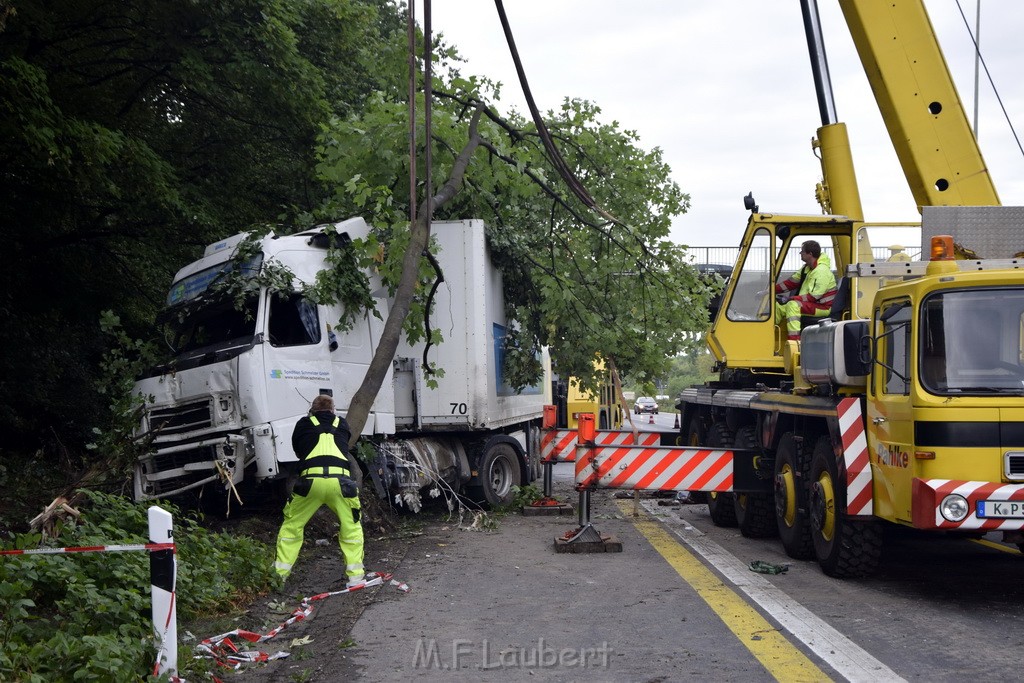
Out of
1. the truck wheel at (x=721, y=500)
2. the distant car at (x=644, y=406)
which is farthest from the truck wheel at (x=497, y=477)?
the distant car at (x=644, y=406)

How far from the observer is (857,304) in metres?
9.59

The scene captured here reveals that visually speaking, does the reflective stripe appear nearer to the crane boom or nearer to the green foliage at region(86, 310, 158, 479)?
the green foliage at region(86, 310, 158, 479)

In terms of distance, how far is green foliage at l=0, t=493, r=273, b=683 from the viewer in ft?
17.9

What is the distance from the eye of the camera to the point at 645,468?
10703mm

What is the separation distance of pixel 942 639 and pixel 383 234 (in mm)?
8471

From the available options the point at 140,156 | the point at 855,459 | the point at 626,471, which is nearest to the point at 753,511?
the point at 626,471

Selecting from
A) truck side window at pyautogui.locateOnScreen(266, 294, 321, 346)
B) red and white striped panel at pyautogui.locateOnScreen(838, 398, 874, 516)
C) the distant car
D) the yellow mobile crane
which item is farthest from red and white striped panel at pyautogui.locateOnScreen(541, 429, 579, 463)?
the distant car

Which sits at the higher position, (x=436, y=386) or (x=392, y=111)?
(x=392, y=111)

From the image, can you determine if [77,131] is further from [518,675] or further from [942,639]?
[942,639]

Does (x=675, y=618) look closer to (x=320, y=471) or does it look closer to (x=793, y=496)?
(x=793, y=496)

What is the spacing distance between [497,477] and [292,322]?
4476 mm

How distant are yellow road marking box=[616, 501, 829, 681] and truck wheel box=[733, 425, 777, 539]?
3.38 ft

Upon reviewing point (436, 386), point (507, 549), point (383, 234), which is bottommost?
point (507, 549)

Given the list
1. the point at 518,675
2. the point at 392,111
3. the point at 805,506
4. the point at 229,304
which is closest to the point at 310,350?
the point at 229,304
